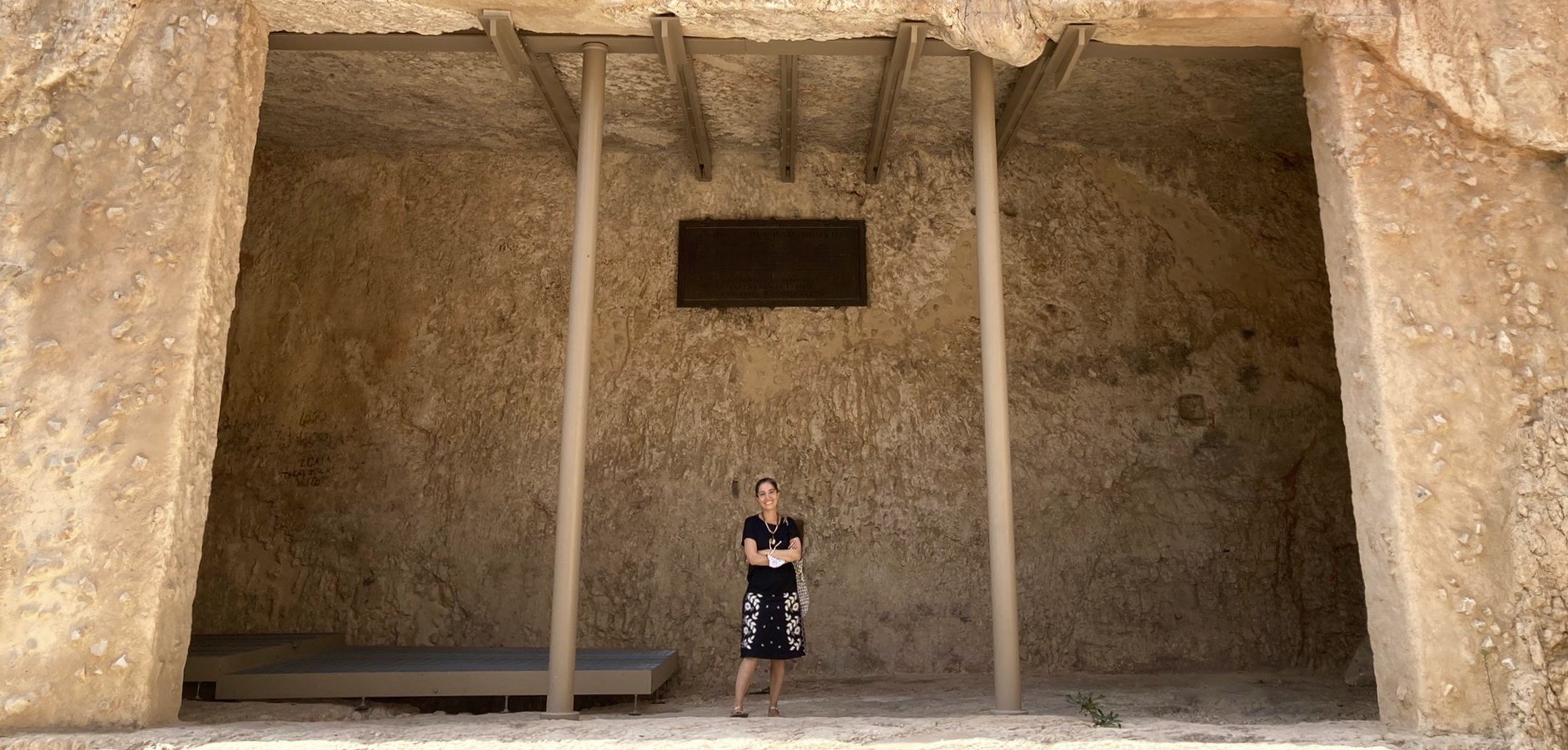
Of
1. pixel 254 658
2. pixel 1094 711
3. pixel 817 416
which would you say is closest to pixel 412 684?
pixel 254 658

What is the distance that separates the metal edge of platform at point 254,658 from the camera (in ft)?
18.5

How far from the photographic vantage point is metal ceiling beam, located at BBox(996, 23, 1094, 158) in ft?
17.1

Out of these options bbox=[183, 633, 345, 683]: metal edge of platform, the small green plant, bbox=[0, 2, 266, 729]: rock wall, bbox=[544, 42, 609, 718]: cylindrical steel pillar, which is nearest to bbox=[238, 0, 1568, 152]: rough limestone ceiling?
bbox=[544, 42, 609, 718]: cylindrical steel pillar

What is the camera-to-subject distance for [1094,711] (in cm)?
468

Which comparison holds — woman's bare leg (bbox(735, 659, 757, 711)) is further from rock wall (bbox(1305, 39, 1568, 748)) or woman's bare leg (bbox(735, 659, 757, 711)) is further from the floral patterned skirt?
rock wall (bbox(1305, 39, 1568, 748))

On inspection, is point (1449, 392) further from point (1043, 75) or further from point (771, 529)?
point (771, 529)

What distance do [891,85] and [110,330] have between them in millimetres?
4153

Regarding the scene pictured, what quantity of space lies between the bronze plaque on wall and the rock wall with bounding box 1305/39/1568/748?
11.5ft

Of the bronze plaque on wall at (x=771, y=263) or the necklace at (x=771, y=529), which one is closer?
the necklace at (x=771, y=529)

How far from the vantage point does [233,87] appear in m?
4.63

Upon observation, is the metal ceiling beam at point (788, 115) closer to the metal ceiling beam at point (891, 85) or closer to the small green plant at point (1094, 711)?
the metal ceiling beam at point (891, 85)

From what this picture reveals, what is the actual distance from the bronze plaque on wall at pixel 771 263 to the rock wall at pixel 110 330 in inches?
135

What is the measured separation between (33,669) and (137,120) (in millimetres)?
2282

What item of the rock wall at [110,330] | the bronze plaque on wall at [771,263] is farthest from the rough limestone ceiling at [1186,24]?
the bronze plaque on wall at [771,263]
